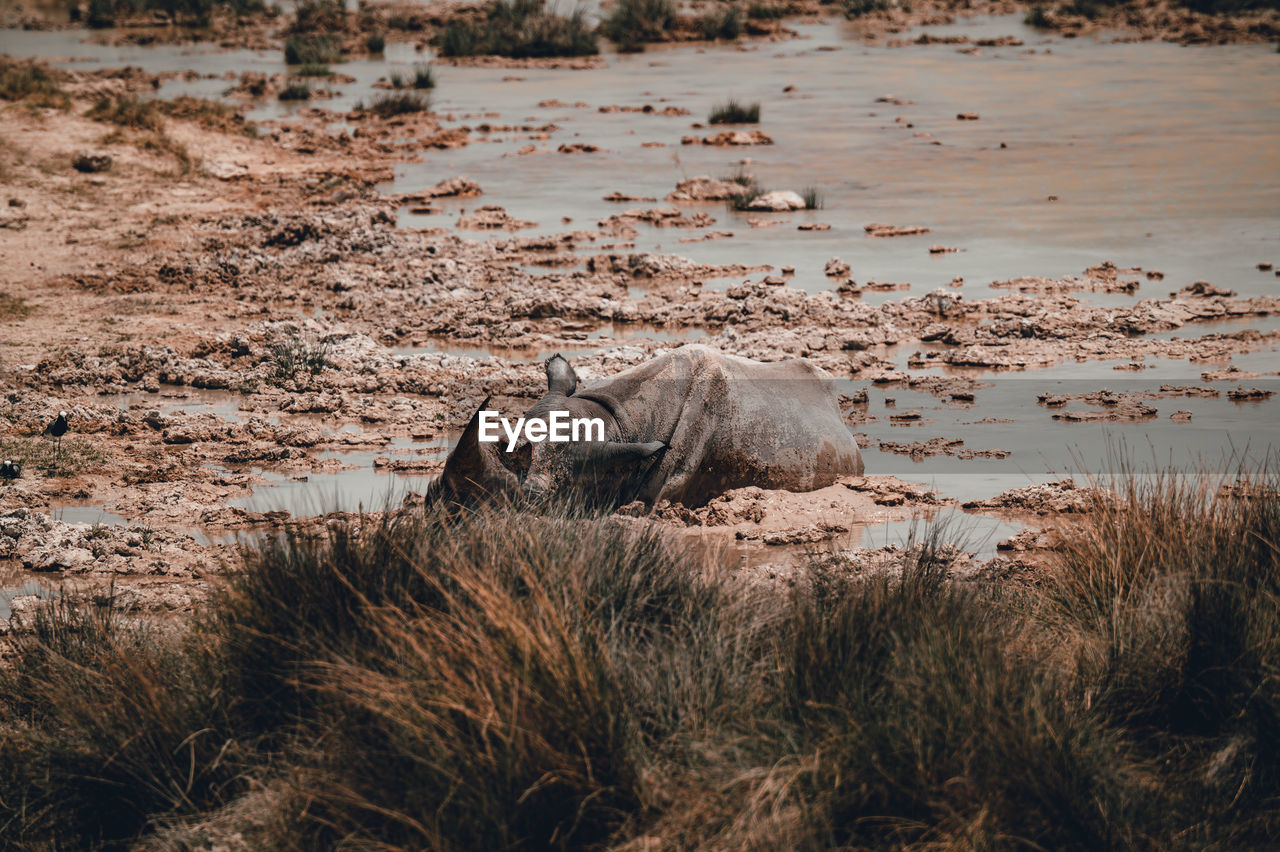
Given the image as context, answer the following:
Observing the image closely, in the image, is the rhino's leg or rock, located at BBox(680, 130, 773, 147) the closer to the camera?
the rhino's leg

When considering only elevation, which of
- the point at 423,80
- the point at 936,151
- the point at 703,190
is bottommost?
the point at 703,190

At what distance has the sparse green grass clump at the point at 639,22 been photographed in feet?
114

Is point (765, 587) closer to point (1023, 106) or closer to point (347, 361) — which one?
point (347, 361)

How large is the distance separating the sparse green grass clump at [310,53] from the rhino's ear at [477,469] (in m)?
25.0

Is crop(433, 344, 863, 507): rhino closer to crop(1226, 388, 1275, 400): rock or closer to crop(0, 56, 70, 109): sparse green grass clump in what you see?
crop(1226, 388, 1275, 400): rock

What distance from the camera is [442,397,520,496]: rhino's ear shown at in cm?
625

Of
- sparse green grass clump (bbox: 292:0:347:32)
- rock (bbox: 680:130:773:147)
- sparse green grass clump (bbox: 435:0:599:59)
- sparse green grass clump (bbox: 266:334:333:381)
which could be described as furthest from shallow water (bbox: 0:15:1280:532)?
sparse green grass clump (bbox: 292:0:347:32)

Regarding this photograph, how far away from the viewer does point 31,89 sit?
20.0 meters

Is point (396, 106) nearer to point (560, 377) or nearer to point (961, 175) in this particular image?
point (961, 175)

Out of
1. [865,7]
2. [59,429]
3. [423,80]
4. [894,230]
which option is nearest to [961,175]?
[894,230]

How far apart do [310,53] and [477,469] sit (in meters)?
26.5

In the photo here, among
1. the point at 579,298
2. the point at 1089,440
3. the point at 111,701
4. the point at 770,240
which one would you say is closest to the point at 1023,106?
the point at 770,240

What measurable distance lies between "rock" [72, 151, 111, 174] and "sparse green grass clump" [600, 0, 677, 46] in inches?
763

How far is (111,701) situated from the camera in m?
4.53
